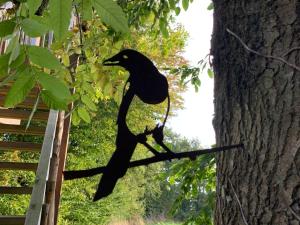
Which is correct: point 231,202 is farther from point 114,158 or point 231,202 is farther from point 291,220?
point 114,158

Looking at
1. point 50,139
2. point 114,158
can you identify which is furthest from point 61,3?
point 50,139

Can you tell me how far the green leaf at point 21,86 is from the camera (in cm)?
56

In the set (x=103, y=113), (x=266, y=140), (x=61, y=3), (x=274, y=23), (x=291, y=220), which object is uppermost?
(x=103, y=113)

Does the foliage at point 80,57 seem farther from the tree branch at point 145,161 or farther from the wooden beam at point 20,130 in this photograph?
the wooden beam at point 20,130

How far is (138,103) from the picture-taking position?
789 cm

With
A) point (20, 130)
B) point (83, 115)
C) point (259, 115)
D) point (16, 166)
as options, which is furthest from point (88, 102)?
point (20, 130)

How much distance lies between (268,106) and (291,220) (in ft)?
0.78

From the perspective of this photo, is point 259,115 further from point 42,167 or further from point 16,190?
point 16,190

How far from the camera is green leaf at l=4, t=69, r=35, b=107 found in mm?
564

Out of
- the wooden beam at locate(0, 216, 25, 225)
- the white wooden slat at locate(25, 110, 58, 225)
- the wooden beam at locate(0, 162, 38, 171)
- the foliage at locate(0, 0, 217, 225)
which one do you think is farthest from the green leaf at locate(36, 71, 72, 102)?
the wooden beam at locate(0, 162, 38, 171)

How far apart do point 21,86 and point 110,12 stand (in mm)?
183

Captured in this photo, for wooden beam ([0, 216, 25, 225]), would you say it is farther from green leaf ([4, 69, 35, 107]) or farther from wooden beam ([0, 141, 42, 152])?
green leaf ([4, 69, 35, 107])

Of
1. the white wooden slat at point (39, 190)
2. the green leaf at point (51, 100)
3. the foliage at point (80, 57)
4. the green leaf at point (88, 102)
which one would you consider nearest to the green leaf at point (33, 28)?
the foliage at point (80, 57)

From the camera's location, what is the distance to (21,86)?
1.90 ft
